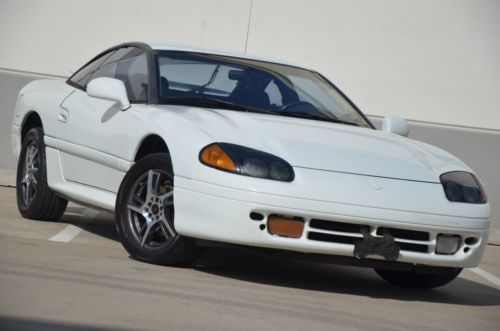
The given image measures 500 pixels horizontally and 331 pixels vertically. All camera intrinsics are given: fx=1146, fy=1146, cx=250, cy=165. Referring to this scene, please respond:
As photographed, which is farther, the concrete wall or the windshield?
the concrete wall

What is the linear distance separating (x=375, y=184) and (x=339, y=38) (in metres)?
7.71

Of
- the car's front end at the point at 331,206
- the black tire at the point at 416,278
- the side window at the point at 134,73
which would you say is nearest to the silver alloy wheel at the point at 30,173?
the side window at the point at 134,73

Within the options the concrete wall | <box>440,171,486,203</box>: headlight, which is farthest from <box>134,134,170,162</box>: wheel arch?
the concrete wall

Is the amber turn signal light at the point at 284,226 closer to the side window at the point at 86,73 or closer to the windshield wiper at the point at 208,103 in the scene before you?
the windshield wiper at the point at 208,103

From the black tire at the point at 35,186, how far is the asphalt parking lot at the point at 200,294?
0.19 meters

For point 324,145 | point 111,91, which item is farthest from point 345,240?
point 111,91

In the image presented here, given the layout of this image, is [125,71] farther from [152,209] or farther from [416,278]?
[416,278]

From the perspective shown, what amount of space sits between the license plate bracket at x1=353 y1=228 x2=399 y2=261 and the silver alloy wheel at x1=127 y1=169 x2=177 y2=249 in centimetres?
103

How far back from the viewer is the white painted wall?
44.9 feet

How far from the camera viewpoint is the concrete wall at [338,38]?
13688mm

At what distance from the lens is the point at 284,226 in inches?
241

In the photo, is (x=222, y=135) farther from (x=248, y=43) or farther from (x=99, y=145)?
(x=248, y=43)

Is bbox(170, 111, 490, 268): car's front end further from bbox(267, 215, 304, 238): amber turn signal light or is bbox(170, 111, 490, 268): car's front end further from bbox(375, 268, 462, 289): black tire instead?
bbox(375, 268, 462, 289): black tire

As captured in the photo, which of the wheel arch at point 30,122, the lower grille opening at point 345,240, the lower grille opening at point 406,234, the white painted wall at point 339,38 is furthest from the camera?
the white painted wall at point 339,38
